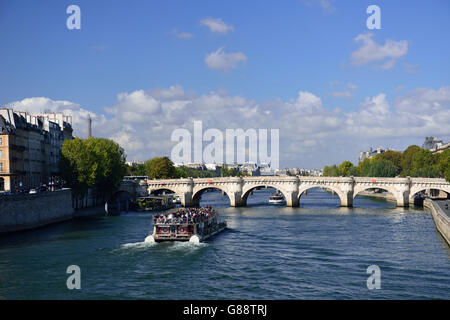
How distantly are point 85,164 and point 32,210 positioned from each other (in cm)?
1968

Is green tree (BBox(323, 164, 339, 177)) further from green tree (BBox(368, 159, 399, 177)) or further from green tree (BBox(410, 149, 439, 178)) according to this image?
green tree (BBox(410, 149, 439, 178))

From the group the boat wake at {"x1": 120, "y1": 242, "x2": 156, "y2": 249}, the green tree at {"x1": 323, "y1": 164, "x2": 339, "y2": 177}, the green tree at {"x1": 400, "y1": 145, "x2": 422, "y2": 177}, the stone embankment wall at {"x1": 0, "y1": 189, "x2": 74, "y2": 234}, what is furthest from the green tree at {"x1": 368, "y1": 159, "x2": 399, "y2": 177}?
the boat wake at {"x1": 120, "y1": 242, "x2": 156, "y2": 249}

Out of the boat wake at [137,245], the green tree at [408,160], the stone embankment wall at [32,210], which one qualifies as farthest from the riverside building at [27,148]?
the green tree at [408,160]

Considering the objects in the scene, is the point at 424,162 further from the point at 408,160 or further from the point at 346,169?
the point at 346,169

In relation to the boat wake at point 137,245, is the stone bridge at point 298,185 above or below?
above

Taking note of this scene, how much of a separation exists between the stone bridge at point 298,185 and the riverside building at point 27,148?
1702 centimetres

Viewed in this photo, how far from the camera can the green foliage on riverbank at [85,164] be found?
67688mm

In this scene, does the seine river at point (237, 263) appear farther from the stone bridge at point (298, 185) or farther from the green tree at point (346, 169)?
the green tree at point (346, 169)

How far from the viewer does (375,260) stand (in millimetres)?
34219

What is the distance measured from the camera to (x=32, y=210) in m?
50.0

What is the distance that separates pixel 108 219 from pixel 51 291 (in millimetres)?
36403

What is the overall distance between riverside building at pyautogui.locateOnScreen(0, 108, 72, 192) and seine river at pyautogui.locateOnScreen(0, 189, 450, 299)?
1288 centimetres

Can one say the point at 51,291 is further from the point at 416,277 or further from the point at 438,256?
the point at 438,256

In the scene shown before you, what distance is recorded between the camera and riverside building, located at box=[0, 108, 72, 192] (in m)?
59.0
